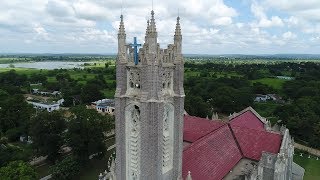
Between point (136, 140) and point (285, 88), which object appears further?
point (285, 88)

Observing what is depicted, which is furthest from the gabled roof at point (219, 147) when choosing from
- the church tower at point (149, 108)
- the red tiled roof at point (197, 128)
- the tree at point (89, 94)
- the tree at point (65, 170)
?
the tree at point (89, 94)

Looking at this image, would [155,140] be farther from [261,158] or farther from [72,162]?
[72,162]

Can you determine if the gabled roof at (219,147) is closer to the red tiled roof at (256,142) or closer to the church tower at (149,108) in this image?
the red tiled roof at (256,142)

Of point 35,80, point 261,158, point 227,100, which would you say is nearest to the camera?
point 261,158

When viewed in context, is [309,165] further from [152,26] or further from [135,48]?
[152,26]

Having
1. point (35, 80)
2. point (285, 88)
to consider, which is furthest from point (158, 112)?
point (35, 80)

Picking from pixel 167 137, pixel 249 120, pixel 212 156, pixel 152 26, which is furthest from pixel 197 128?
pixel 152 26
